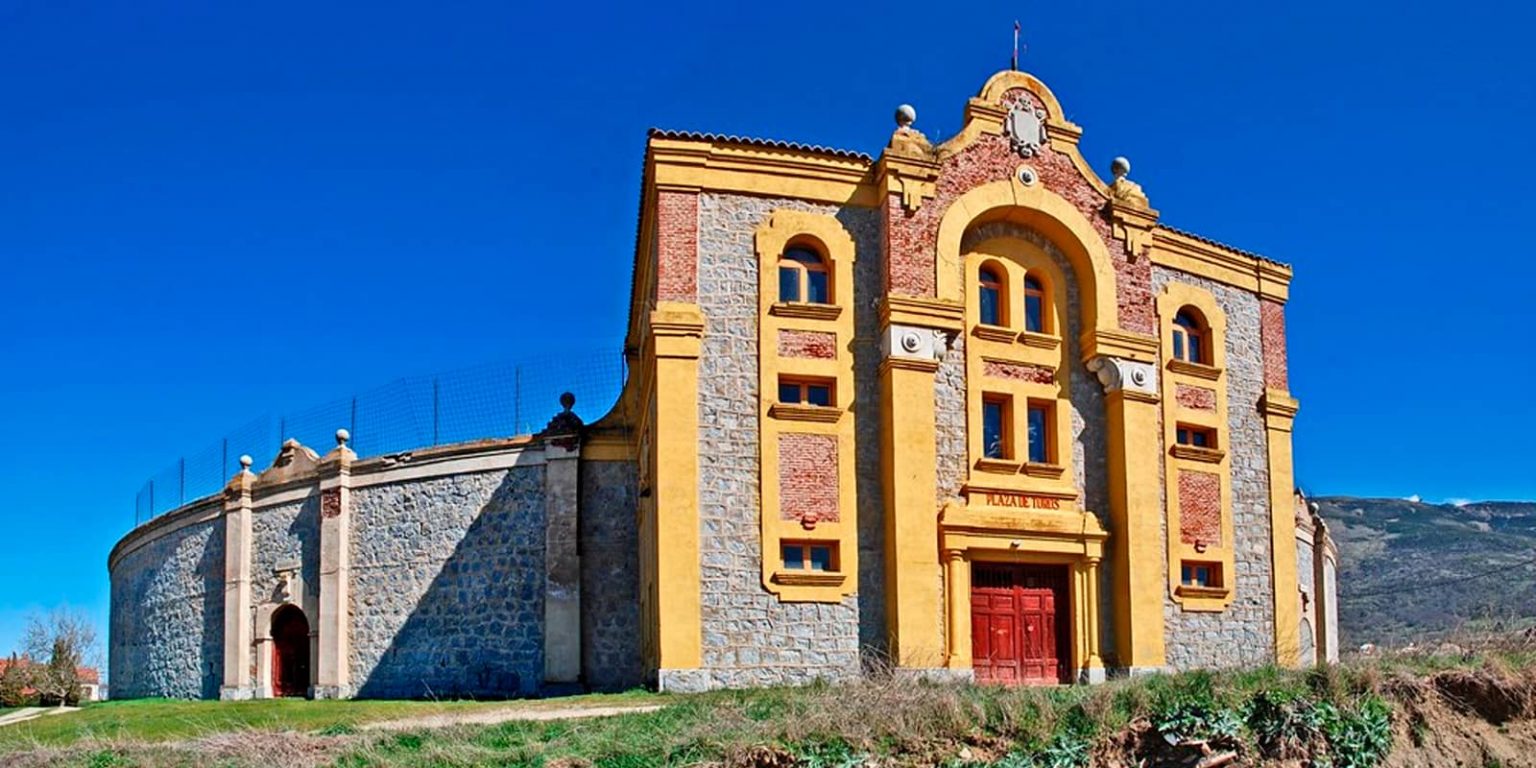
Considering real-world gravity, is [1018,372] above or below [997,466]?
above

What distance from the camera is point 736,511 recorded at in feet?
81.6

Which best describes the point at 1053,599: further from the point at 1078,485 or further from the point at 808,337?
the point at 808,337

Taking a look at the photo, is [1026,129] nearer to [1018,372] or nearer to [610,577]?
[1018,372]

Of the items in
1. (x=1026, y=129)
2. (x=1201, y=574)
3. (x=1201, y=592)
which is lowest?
(x=1201, y=592)

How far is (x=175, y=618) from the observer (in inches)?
1489

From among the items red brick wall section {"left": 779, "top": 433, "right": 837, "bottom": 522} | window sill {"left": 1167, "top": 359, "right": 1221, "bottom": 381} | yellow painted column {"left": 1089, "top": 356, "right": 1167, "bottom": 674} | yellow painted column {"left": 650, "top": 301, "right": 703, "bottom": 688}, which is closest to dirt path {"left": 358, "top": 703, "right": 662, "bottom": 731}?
yellow painted column {"left": 650, "top": 301, "right": 703, "bottom": 688}

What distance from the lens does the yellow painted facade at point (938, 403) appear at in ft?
81.6

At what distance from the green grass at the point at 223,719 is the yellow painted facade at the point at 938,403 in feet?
10.8

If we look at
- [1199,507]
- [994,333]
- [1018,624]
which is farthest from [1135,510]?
[994,333]

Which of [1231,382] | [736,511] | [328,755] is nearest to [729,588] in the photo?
[736,511]

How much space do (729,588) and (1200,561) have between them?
33.4ft

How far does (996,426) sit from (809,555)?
4749 millimetres

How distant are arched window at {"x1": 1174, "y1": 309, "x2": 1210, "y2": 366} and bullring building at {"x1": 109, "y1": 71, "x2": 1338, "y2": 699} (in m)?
0.09

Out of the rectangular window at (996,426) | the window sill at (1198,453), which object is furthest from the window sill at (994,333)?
the window sill at (1198,453)
